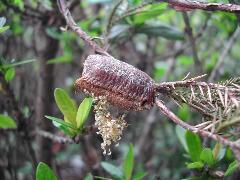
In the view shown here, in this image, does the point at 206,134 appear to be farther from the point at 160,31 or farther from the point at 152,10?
the point at 160,31

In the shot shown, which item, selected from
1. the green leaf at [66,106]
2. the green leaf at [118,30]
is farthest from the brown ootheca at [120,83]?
the green leaf at [118,30]

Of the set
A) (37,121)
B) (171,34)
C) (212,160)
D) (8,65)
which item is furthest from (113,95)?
(37,121)

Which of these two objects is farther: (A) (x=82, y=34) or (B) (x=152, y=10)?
(B) (x=152, y=10)

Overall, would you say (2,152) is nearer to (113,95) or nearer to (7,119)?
(7,119)

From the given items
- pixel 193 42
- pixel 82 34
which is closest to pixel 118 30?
pixel 193 42

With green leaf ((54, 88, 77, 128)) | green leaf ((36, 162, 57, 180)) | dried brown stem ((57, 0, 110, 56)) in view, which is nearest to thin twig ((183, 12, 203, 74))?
dried brown stem ((57, 0, 110, 56))
